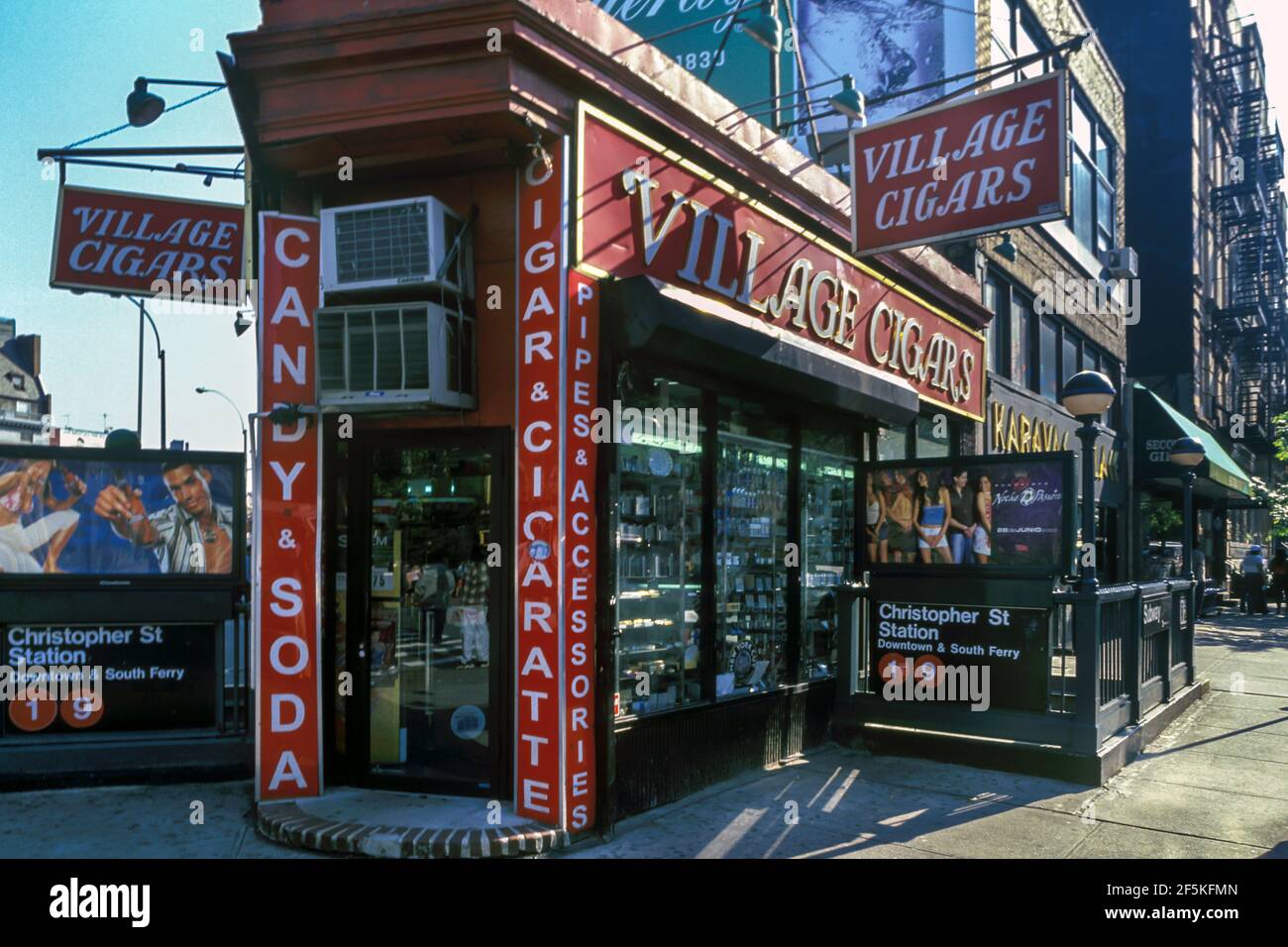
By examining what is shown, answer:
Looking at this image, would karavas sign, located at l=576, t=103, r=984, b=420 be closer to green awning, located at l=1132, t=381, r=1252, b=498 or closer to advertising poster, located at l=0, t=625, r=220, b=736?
advertising poster, located at l=0, t=625, r=220, b=736

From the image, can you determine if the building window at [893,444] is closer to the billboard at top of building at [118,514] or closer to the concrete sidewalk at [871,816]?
the concrete sidewalk at [871,816]

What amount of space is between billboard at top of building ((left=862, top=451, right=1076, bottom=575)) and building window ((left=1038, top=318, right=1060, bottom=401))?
7.46m

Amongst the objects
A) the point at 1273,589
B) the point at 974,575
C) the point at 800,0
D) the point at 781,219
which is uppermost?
the point at 800,0

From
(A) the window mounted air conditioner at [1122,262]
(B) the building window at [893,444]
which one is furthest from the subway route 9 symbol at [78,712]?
(A) the window mounted air conditioner at [1122,262]

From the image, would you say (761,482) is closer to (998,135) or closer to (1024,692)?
(1024,692)

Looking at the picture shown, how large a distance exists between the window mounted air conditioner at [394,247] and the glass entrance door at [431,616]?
109 centimetres

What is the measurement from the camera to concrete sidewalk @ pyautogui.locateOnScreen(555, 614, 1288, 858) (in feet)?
19.3

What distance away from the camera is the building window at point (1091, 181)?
16.1 metres

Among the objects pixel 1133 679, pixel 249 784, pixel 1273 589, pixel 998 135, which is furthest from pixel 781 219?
pixel 1273 589

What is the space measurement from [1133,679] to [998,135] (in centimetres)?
488

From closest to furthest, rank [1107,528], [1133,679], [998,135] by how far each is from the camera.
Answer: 1. [998,135]
2. [1133,679]
3. [1107,528]

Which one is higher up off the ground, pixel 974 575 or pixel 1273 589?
pixel 974 575

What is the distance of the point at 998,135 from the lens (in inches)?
298

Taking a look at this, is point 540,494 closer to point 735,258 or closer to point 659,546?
point 659,546
